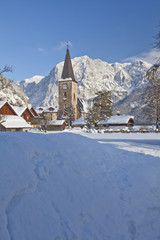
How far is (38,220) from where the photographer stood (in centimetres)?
342

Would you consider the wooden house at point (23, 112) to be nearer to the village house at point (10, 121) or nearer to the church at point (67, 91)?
the village house at point (10, 121)

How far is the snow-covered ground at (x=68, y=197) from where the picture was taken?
11.2 feet

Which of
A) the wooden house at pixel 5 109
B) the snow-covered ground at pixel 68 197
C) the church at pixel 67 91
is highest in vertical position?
the church at pixel 67 91

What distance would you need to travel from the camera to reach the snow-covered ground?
3.40m

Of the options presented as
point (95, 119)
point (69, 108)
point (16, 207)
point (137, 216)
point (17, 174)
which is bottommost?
point (137, 216)

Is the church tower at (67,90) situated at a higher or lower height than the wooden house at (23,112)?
higher

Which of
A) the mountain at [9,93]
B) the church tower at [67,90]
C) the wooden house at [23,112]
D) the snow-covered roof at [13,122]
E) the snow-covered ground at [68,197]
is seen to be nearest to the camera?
the snow-covered ground at [68,197]

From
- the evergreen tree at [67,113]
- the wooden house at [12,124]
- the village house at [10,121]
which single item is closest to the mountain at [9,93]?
the village house at [10,121]

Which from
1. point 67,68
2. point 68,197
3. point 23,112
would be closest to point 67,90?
point 67,68

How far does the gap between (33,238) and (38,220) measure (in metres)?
0.32

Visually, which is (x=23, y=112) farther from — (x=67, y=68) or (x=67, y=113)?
(x=67, y=68)

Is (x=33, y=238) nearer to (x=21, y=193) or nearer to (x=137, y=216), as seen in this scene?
(x=21, y=193)

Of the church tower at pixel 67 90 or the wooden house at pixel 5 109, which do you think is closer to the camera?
the wooden house at pixel 5 109

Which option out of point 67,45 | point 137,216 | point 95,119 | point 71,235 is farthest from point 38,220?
point 67,45
